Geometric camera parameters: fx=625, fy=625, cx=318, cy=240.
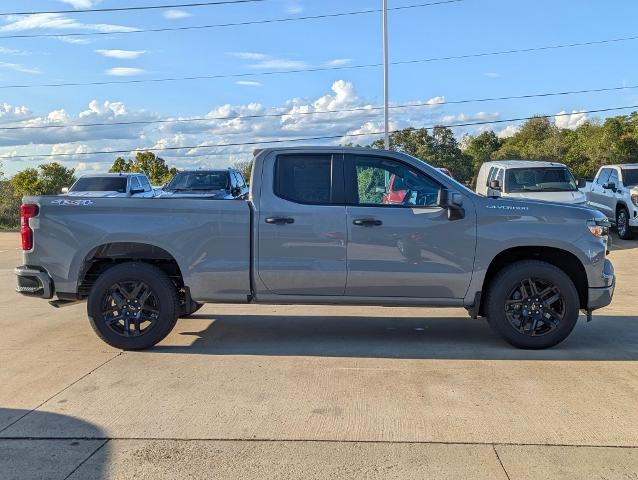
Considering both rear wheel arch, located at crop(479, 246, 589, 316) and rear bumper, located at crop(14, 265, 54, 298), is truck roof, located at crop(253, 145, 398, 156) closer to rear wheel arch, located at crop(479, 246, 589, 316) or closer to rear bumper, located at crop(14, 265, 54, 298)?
rear wheel arch, located at crop(479, 246, 589, 316)

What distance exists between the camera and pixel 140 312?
20.6ft

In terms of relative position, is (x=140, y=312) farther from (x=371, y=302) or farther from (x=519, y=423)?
(x=519, y=423)

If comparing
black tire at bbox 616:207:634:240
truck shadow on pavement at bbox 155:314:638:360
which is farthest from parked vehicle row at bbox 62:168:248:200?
black tire at bbox 616:207:634:240

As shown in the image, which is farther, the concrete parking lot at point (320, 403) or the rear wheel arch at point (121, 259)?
the rear wheel arch at point (121, 259)

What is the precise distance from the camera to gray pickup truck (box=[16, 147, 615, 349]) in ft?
19.8

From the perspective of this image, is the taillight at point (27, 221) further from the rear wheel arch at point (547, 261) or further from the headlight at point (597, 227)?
the headlight at point (597, 227)

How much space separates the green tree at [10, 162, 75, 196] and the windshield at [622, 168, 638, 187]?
29.5m

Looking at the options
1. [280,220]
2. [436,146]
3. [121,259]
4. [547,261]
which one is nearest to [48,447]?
[121,259]

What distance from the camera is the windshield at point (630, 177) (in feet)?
52.1

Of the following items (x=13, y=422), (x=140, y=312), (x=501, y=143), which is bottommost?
(x=13, y=422)

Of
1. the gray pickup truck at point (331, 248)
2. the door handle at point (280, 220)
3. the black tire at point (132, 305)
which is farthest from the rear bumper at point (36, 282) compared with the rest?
the door handle at point (280, 220)

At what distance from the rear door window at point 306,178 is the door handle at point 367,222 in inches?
12.0

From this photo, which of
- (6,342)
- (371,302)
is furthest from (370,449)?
(6,342)

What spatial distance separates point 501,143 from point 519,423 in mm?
54045
